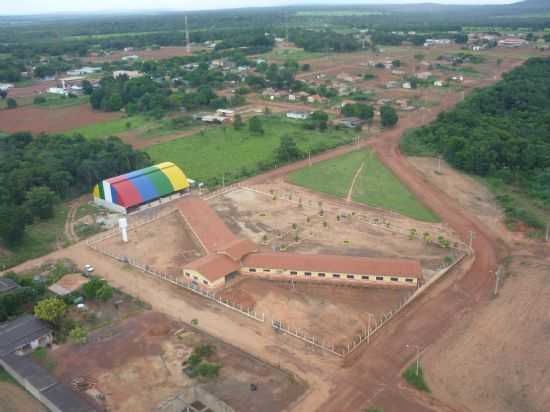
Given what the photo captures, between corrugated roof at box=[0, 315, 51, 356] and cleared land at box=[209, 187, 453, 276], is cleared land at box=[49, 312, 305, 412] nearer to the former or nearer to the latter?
corrugated roof at box=[0, 315, 51, 356]

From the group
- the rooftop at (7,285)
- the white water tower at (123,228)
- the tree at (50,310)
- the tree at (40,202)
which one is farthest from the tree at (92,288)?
the tree at (40,202)

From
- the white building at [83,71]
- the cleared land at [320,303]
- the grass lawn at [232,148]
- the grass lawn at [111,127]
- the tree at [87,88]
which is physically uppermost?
the white building at [83,71]

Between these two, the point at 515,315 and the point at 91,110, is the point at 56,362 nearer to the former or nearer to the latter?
the point at 515,315

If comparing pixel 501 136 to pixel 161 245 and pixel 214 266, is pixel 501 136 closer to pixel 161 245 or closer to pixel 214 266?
pixel 214 266

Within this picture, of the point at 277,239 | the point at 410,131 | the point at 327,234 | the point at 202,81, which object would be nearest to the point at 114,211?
the point at 277,239

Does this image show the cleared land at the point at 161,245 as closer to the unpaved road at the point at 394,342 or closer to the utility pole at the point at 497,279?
the unpaved road at the point at 394,342
